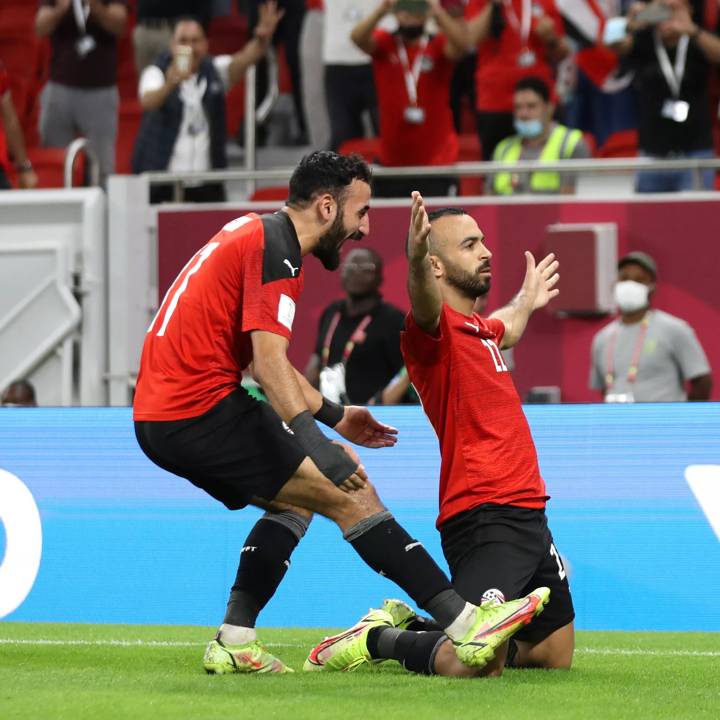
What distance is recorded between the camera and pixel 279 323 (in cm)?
585

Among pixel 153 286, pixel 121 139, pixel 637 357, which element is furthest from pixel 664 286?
pixel 121 139

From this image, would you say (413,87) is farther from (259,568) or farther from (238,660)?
(238,660)

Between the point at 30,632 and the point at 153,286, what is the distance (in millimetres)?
5077

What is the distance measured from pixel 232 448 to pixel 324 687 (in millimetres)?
937

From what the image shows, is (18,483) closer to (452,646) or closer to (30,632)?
(30,632)

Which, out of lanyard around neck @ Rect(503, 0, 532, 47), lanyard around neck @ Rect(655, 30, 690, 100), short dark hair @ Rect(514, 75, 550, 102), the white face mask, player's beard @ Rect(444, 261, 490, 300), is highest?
lanyard around neck @ Rect(503, 0, 532, 47)

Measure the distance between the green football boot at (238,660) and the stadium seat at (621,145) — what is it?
25.3ft

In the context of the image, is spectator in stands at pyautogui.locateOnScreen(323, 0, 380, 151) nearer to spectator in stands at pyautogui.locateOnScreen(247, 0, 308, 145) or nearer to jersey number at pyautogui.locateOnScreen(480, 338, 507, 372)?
spectator in stands at pyautogui.locateOnScreen(247, 0, 308, 145)

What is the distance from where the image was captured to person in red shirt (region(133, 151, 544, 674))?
5797 millimetres

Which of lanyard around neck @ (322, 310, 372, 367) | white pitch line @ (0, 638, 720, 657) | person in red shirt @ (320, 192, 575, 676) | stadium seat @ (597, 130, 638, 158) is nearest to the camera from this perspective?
person in red shirt @ (320, 192, 575, 676)

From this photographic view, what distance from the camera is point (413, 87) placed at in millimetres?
12438

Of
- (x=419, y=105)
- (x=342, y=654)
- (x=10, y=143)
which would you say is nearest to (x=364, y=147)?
(x=419, y=105)

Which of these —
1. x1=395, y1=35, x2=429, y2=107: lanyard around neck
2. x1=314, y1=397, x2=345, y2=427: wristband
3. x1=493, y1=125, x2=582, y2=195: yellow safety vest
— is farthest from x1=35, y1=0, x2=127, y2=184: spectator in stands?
x1=314, y1=397, x2=345, y2=427: wristband

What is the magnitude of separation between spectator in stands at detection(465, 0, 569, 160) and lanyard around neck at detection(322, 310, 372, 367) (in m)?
2.52
